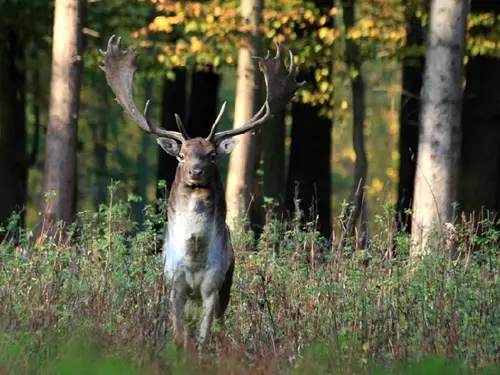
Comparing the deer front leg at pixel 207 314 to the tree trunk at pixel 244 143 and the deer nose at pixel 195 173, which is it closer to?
the deer nose at pixel 195 173

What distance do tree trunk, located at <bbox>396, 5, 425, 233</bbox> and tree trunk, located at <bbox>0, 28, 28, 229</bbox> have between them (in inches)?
275

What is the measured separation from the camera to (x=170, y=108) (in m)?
28.4

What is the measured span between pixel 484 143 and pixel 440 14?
20.6 feet

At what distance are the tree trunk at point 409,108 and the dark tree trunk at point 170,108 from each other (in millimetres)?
4580

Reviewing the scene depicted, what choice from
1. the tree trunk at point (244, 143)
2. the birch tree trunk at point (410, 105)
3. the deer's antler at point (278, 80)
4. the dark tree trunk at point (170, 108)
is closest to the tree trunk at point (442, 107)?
the tree trunk at point (244, 143)

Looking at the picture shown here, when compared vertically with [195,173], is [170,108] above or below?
above

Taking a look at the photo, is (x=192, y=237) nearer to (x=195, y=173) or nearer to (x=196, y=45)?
(x=195, y=173)

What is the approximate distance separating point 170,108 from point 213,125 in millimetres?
16693

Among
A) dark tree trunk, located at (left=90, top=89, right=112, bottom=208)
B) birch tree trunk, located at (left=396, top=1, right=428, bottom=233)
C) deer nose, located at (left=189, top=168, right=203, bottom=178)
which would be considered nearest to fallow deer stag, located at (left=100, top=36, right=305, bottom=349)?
deer nose, located at (left=189, top=168, right=203, bottom=178)

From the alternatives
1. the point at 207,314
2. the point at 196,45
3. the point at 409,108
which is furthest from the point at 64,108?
the point at 409,108

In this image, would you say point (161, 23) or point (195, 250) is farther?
point (161, 23)

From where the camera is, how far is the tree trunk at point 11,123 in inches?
1013

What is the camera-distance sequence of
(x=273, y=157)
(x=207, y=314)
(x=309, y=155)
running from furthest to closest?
(x=309, y=155) → (x=273, y=157) → (x=207, y=314)

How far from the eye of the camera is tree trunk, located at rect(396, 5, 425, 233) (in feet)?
77.5
